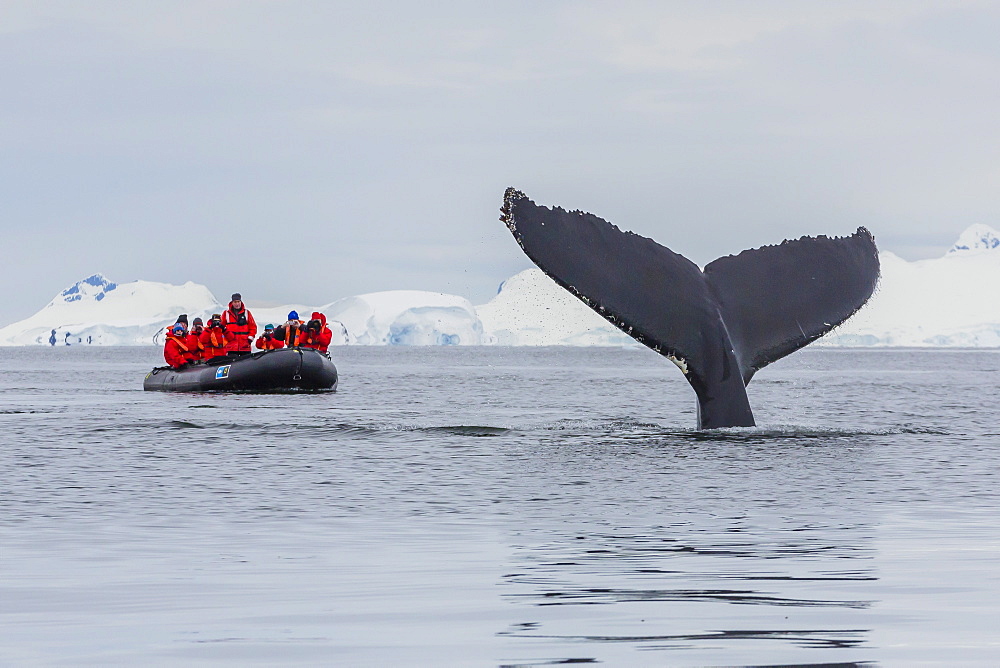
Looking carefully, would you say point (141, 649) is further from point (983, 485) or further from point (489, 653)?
point (983, 485)

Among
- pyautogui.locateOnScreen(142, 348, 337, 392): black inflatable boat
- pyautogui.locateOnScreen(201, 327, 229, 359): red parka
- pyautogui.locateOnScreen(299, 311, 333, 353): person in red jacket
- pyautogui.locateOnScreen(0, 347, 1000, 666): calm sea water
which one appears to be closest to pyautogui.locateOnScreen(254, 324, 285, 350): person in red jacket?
pyautogui.locateOnScreen(299, 311, 333, 353): person in red jacket

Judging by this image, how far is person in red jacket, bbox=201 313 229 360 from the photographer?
1297 inches

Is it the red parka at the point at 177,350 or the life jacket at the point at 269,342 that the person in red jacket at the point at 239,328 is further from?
the red parka at the point at 177,350

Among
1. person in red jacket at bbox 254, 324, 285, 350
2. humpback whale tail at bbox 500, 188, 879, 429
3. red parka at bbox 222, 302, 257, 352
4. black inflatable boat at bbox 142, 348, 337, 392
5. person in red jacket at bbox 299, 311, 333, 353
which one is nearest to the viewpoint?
humpback whale tail at bbox 500, 188, 879, 429

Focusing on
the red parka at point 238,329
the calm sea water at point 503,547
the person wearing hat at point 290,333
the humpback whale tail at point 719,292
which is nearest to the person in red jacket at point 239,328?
the red parka at point 238,329

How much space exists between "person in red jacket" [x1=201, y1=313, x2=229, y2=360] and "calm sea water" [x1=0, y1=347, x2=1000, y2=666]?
14.0 m

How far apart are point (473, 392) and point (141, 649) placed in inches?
1290

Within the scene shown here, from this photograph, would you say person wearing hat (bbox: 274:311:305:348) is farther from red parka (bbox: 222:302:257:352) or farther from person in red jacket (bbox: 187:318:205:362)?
person in red jacket (bbox: 187:318:205:362)

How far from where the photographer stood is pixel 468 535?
8859mm

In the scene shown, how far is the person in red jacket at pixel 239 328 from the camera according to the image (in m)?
31.3

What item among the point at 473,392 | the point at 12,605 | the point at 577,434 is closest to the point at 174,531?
the point at 12,605

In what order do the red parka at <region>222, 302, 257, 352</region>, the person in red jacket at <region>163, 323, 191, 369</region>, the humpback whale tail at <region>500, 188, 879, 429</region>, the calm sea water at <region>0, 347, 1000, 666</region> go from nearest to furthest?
the calm sea water at <region>0, 347, 1000, 666</region> → the humpback whale tail at <region>500, 188, 879, 429</region> → the red parka at <region>222, 302, 257, 352</region> → the person in red jacket at <region>163, 323, 191, 369</region>

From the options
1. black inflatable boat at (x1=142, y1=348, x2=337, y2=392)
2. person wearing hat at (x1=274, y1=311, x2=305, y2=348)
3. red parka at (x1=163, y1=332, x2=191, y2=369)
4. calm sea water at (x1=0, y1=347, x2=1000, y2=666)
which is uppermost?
person wearing hat at (x1=274, y1=311, x2=305, y2=348)

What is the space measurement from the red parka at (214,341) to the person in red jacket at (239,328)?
13.4 inches
